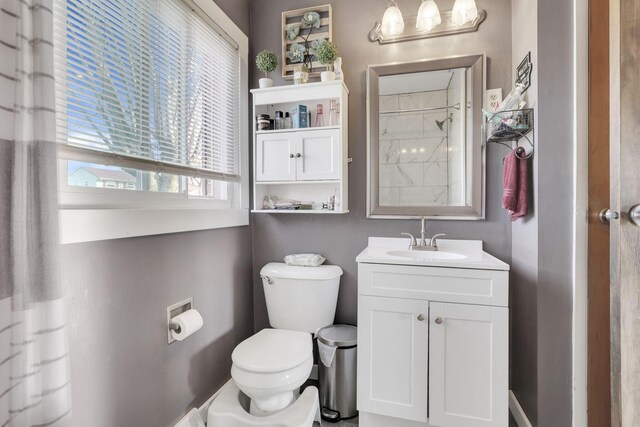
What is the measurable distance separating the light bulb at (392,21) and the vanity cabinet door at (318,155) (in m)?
0.64

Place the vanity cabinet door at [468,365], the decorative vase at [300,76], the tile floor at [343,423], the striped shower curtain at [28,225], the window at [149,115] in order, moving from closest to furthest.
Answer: the striped shower curtain at [28,225], the window at [149,115], the vanity cabinet door at [468,365], the tile floor at [343,423], the decorative vase at [300,76]

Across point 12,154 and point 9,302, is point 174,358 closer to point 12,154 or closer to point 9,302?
point 9,302

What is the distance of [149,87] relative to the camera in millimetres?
1288

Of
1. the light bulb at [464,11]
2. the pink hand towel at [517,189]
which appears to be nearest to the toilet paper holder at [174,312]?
the pink hand towel at [517,189]

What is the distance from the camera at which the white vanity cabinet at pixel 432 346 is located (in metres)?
1.34

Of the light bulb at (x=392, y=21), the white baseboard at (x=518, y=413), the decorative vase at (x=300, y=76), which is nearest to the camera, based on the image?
the white baseboard at (x=518, y=413)

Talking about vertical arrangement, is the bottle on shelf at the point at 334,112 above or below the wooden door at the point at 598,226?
above

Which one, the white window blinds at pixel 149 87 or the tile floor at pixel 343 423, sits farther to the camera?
the tile floor at pixel 343 423

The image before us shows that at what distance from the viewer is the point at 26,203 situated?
28.4 inches

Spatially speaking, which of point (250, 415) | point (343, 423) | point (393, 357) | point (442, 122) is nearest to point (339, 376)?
point (343, 423)

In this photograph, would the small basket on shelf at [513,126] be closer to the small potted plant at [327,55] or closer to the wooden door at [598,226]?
the wooden door at [598,226]

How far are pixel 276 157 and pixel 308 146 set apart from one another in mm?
208

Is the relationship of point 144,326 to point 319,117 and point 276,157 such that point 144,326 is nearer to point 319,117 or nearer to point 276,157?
point 276,157

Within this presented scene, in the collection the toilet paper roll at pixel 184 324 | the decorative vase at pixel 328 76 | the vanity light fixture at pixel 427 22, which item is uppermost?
the vanity light fixture at pixel 427 22
